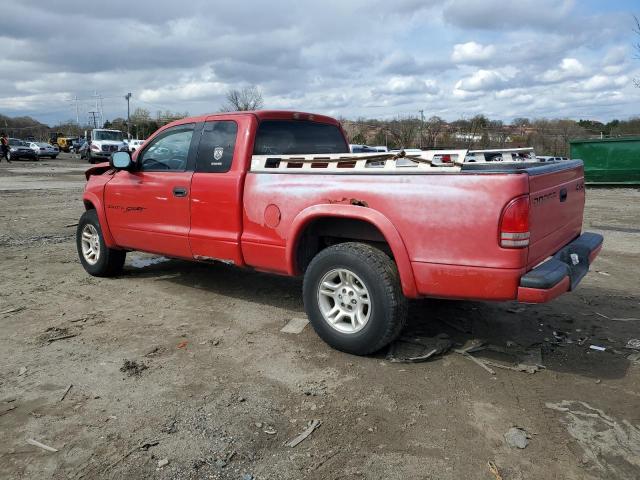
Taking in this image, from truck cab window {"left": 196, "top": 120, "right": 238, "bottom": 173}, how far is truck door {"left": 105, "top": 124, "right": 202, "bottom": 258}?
168 millimetres

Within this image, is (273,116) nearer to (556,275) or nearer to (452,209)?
(452,209)

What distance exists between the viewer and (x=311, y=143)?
5.41 metres

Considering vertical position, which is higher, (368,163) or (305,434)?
(368,163)

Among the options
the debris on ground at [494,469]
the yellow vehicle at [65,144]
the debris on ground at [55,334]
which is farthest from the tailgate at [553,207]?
the yellow vehicle at [65,144]

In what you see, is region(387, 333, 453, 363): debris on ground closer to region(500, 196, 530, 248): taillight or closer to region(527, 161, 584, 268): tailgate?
region(527, 161, 584, 268): tailgate

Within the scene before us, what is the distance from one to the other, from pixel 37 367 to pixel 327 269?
2.27 metres

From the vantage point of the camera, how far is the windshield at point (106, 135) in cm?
3381

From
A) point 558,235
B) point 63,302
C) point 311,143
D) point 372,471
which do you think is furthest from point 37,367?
point 558,235

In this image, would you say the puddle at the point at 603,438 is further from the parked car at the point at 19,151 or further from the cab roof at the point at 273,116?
the parked car at the point at 19,151

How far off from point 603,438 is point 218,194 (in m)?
3.46

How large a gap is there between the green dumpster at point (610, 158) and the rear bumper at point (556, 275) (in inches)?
641

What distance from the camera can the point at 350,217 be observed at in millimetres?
3879

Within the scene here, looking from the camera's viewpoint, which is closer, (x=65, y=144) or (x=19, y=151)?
(x=19, y=151)

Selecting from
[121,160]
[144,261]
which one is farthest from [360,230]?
[144,261]
